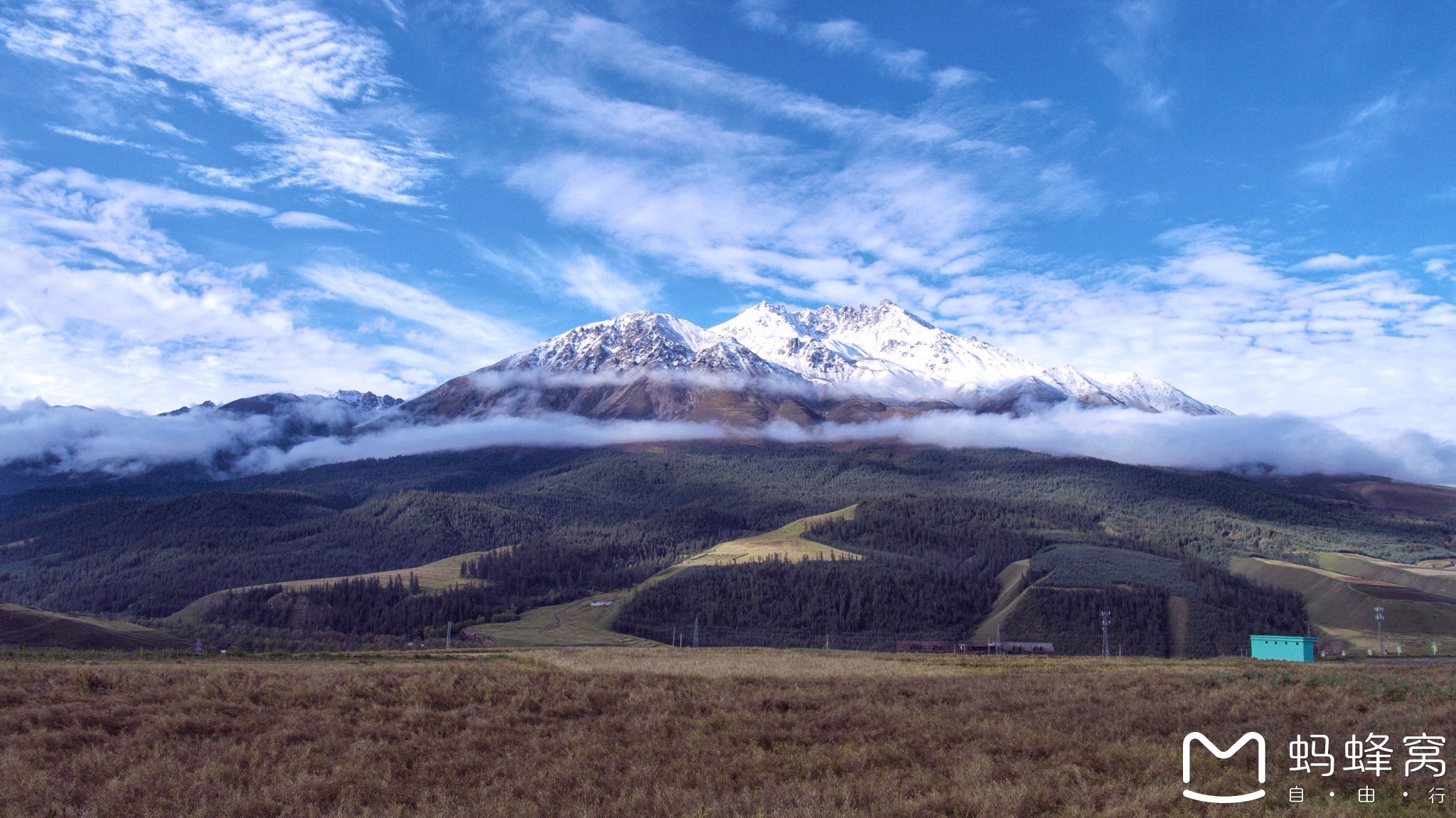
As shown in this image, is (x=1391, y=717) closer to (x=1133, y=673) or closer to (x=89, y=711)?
(x=1133, y=673)

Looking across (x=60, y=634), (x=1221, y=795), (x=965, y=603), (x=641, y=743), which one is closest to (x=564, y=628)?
(x=965, y=603)

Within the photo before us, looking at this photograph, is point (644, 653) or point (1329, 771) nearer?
point (1329, 771)

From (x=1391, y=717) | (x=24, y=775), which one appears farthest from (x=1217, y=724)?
(x=24, y=775)

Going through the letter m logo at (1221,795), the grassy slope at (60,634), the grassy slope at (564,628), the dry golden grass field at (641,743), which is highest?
the letter m logo at (1221,795)

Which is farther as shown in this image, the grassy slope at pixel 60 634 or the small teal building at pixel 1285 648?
the small teal building at pixel 1285 648

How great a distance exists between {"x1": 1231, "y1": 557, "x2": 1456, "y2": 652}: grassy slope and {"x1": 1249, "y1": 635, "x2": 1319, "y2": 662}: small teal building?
4233 cm

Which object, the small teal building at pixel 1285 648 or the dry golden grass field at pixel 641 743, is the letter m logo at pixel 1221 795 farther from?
the small teal building at pixel 1285 648

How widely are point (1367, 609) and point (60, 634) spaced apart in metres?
177

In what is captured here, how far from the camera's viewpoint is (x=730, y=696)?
90.4 feet

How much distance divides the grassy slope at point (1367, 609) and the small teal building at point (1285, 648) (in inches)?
1667

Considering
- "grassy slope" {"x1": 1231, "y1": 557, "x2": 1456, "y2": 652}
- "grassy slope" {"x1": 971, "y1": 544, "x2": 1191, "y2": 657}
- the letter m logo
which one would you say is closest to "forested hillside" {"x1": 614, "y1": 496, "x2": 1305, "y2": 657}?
"grassy slope" {"x1": 971, "y1": 544, "x2": 1191, "y2": 657}

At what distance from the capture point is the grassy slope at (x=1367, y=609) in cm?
12419

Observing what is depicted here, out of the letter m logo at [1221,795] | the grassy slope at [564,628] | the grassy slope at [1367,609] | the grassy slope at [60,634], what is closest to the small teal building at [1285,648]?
the grassy slope at [1367,609]

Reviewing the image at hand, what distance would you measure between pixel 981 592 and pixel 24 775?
157778 millimetres
